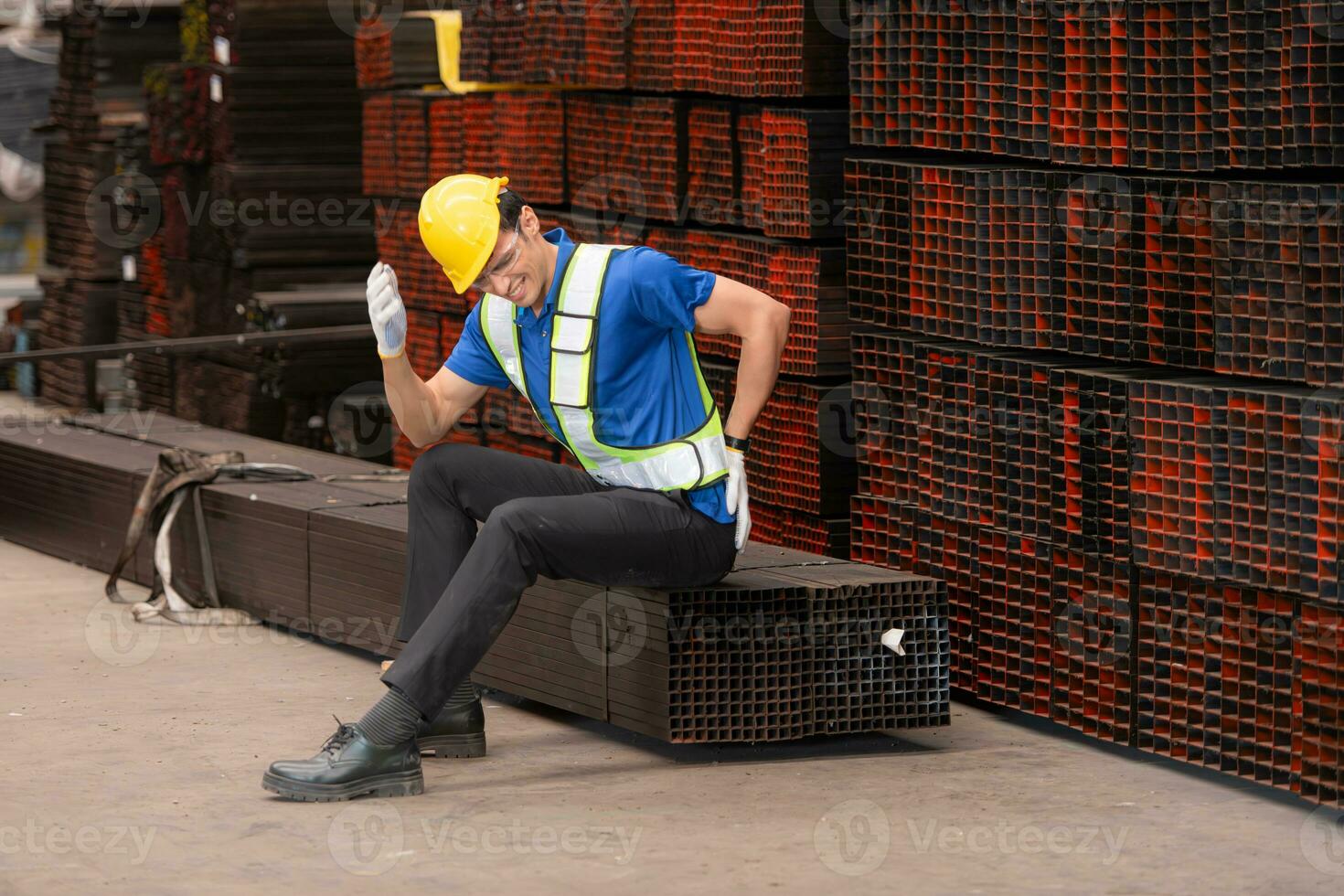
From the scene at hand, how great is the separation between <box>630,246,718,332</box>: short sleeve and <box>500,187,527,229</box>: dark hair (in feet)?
0.97

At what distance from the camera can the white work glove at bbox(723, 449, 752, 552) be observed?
5.01m

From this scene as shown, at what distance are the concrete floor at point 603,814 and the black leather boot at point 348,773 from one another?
4 centimetres

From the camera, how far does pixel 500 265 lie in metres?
4.97

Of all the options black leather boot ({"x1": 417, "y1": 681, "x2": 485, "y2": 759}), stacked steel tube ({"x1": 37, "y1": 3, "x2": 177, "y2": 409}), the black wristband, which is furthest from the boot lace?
stacked steel tube ({"x1": 37, "y1": 3, "x2": 177, "y2": 409})

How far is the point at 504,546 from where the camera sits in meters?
4.79

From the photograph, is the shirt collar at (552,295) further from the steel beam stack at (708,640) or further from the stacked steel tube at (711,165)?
the stacked steel tube at (711,165)

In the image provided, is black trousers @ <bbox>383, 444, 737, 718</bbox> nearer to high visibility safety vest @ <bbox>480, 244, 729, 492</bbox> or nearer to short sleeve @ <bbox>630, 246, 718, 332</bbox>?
high visibility safety vest @ <bbox>480, 244, 729, 492</bbox>

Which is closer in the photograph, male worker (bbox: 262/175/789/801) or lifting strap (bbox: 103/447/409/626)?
male worker (bbox: 262/175/789/801)

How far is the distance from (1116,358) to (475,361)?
5.16 ft

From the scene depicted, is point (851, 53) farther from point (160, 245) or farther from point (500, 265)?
Result: point (160, 245)

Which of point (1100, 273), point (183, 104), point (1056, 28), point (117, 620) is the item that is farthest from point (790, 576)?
point (183, 104)

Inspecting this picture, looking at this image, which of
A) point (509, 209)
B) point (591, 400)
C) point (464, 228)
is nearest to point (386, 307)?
point (464, 228)

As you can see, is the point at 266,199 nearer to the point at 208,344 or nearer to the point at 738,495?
the point at 208,344

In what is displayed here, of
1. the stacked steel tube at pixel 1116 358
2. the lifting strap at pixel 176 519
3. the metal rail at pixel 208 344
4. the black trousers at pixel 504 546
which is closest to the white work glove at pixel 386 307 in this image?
the black trousers at pixel 504 546
